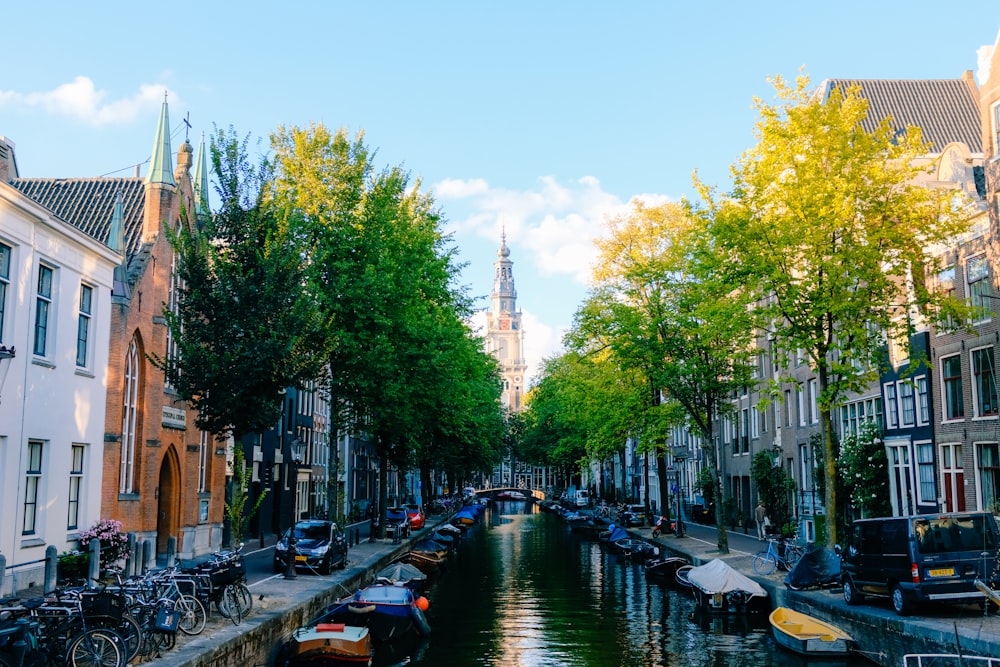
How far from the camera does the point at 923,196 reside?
26172mm

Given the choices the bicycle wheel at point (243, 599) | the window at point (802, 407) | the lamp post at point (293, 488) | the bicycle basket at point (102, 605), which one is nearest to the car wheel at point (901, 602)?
the bicycle wheel at point (243, 599)

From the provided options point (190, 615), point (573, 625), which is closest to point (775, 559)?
point (573, 625)

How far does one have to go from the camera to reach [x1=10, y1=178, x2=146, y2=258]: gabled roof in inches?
1242

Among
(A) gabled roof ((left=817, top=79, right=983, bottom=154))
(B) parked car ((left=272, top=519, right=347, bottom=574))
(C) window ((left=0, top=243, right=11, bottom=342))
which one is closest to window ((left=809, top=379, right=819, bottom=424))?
(A) gabled roof ((left=817, top=79, right=983, bottom=154))

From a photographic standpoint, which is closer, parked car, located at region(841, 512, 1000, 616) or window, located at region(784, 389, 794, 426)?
parked car, located at region(841, 512, 1000, 616)

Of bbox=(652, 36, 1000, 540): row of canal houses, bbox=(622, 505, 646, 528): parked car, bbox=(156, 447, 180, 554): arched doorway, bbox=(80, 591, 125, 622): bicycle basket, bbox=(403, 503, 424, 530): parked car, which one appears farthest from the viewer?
bbox=(622, 505, 646, 528): parked car

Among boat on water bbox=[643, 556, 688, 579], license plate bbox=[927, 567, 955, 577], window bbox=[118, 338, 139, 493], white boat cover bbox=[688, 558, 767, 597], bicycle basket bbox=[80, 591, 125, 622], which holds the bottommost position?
boat on water bbox=[643, 556, 688, 579]

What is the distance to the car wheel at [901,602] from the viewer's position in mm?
20359

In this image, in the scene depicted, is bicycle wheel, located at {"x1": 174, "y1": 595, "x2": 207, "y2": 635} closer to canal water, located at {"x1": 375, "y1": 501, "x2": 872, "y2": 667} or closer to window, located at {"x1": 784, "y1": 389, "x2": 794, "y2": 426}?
canal water, located at {"x1": 375, "y1": 501, "x2": 872, "y2": 667}

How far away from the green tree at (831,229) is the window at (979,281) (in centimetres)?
309

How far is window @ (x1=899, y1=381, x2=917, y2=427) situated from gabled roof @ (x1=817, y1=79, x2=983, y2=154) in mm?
13098

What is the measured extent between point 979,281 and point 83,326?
28609 millimetres

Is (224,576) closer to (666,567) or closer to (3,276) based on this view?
(3,276)

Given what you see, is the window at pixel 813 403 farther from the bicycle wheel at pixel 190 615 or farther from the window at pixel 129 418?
the bicycle wheel at pixel 190 615
